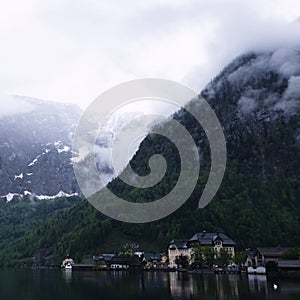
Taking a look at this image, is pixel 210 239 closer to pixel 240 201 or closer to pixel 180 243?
pixel 180 243

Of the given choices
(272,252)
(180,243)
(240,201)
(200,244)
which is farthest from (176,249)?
(272,252)

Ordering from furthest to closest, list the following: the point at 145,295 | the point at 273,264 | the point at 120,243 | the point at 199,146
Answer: the point at 199,146 → the point at 120,243 → the point at 273,264 → the point at 145,295

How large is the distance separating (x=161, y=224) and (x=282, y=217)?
139ft

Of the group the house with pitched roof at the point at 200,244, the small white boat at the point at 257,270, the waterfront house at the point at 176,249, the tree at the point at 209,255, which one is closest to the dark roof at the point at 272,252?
the tree at the point at 209,255

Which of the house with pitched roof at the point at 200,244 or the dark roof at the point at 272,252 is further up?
the house with pitched roof at the point at 200,244

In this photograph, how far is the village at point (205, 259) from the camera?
84.6 metres

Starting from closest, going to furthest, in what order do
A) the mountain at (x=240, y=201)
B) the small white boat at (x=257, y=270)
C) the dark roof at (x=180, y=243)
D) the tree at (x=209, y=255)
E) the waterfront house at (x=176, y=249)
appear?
the small white boat at (x=257, y=270) → the tree at (x=209, y=255) → the waterfront house at (x=176, y=249) → the dark roof at (x=180, y=243) → the mountain at (x=240, y=201)

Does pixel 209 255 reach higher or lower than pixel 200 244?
lower

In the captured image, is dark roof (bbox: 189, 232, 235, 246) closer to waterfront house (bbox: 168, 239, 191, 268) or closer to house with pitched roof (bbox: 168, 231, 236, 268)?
house with pitched roof (bbox: 168, 231, 236, 268)

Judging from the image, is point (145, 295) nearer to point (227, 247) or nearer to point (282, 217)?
point (227, 247)

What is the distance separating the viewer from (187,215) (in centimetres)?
15688

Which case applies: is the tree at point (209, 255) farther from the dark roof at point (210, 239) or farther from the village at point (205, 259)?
the dark roof at point (210, 239)

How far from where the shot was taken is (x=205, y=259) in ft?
347

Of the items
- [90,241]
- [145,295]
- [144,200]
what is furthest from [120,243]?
[145,295]
